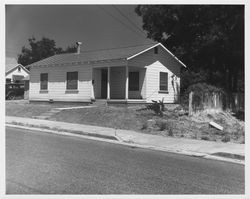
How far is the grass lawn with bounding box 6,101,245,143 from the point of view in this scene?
11297 millimetres

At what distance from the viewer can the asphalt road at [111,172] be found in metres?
4.92

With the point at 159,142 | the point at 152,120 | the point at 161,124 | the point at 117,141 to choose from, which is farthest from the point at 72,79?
the point at 159,142

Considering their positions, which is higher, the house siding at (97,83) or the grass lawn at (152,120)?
the house siding at (97,83)

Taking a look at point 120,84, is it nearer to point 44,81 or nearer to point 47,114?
point 44,81

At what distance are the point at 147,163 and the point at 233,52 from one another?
299 centimetres

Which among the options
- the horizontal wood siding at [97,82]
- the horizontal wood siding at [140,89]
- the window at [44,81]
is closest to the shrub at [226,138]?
the horizontal wood siding at [140,89]

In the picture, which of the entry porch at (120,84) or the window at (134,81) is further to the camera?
the window at (134,81)

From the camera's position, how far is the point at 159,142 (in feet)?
32.3

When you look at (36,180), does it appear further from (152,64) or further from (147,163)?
(152,64)

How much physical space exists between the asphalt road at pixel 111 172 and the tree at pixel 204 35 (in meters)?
1.99

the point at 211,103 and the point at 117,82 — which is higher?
the point at 117,82

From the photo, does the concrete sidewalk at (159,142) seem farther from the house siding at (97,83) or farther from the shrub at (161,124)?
the house siding at (97,83)

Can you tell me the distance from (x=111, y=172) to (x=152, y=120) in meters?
7.01
